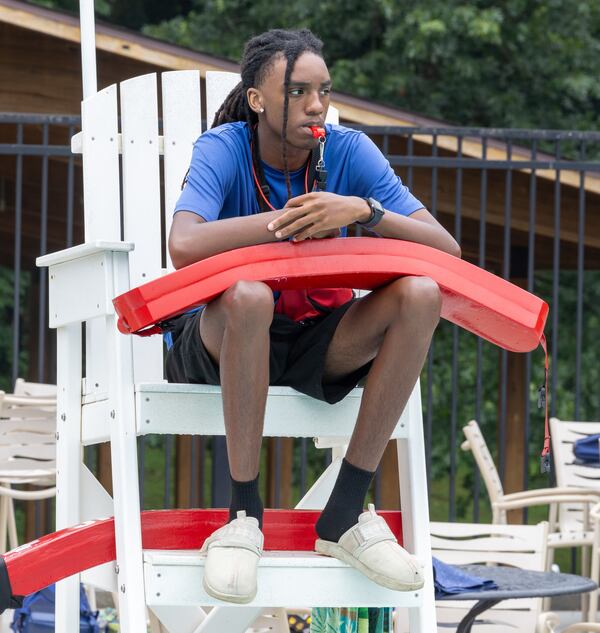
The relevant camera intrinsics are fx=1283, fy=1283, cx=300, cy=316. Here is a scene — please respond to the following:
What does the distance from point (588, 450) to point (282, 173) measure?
9.39 ft

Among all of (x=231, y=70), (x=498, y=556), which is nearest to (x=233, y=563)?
(x=498, y=556)

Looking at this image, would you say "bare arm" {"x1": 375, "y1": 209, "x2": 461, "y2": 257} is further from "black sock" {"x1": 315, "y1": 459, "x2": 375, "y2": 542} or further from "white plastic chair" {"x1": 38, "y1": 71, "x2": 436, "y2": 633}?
"black sock" {"x1": 315, "y1": 459, "x2": 375, "y2": 542}

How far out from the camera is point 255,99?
298 cm

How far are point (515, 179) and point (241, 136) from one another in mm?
4201

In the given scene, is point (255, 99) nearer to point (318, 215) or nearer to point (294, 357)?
point (318, 215)

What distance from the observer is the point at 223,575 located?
2482mm

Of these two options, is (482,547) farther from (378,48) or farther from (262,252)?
(378,48)

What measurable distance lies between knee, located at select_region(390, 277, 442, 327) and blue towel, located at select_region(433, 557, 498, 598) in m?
0.69

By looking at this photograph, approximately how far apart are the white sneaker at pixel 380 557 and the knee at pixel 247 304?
1.53ft

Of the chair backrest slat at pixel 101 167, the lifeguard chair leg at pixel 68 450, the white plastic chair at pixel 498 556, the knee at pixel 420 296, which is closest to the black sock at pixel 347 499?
the knee at pixel 420 296

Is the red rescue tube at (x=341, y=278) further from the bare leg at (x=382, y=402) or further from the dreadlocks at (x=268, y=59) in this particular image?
the dreadlocks at (x=268, y=59)

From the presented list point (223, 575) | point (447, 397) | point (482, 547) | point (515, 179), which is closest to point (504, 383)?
point (515, 179)

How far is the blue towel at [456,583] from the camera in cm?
295

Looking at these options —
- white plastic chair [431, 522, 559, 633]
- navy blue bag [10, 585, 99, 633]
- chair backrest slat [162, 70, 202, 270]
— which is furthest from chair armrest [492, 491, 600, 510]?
chair backrest slat [162, 70, 202, 270]
